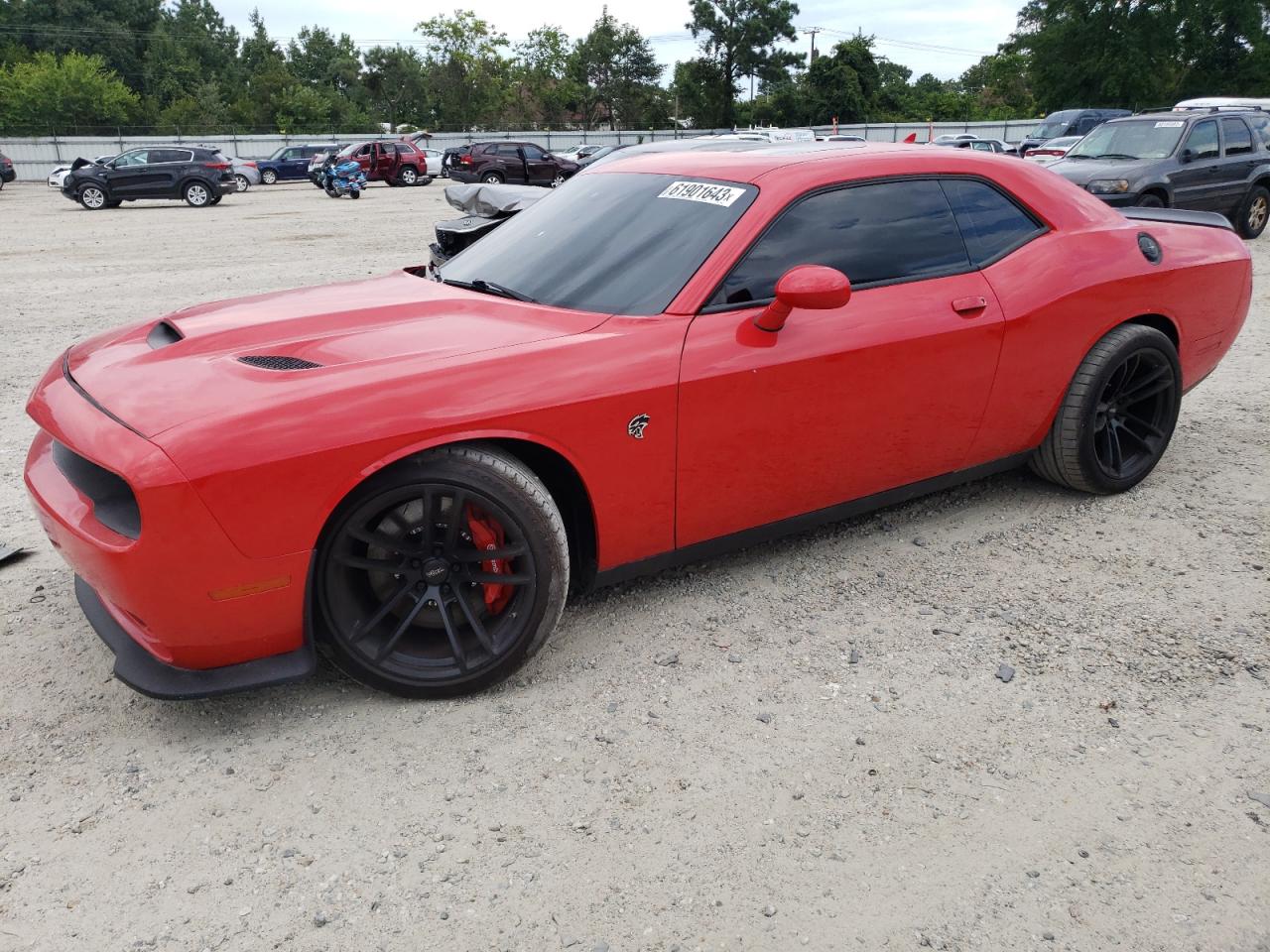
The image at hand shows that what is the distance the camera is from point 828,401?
130 inches

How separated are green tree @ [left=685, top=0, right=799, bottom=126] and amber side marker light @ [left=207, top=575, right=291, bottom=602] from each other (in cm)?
7581

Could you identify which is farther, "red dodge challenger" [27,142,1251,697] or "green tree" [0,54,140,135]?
"green tree" [0,54,140,135]

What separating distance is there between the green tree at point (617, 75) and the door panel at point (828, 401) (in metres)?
73.5

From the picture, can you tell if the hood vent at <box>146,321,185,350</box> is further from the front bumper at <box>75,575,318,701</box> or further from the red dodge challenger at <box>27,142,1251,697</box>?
the front bumper at <box>75,575,318,701</box>

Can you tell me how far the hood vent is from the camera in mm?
3059

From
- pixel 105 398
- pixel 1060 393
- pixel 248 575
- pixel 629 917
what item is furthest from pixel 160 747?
pixel 1060 393

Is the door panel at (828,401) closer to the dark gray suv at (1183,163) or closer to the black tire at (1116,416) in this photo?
the black tire at (1116,416)

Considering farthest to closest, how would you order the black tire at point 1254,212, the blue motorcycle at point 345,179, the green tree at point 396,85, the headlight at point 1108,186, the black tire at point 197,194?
the green tree at point 396,85, the blue motorcycle at point 345,179, the black tire at point 197,194, the black tire at point 1254,212, the headlight at point 1108,186

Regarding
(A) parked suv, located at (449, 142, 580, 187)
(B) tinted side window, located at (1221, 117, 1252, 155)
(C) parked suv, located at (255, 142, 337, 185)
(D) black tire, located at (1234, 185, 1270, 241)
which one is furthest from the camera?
(C) parked suv, located at (255, 142, 337, 185)

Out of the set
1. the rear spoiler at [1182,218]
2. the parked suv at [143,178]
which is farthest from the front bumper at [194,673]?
the parked suv at [143,178]

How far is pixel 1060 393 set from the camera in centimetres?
400

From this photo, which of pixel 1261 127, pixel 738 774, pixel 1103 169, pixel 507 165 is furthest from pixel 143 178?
pixel 738 774

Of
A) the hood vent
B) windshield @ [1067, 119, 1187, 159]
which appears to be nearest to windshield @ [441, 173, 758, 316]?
the hood vent

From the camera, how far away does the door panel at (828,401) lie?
3.09 metres
